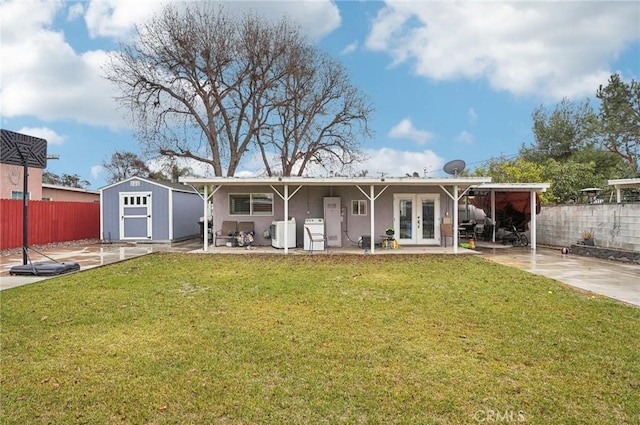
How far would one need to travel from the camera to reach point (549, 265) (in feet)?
30.8

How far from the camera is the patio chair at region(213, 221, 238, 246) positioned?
1295 centimetres

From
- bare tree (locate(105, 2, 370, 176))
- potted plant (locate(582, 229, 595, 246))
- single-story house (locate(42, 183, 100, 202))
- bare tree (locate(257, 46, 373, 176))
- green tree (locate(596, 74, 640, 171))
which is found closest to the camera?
potted plant (locate(582, 229, 595, 246))

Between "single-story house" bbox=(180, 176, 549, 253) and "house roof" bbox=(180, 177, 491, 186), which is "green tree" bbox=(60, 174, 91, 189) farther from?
"house roof" bbox=(180, 177, 491, 186)

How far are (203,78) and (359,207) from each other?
1254cm

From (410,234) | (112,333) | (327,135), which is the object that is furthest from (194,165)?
(112,333)

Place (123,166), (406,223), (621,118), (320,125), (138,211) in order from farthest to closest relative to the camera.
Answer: (123,166)
(320,125)
(621,118)
(138,211)
(406,223)

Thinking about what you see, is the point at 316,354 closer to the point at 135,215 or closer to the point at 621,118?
the point at 135,215

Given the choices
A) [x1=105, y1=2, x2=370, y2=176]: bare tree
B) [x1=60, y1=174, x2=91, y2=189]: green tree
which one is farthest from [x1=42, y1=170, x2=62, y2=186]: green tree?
[x1=105, y1=2, x2=370, y2=176]: bare tree

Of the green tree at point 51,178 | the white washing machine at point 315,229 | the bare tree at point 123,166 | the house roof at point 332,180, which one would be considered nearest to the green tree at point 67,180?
the green tree at point 51,178

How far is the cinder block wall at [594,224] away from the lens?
1050 cm

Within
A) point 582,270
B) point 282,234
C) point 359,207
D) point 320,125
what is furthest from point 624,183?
point 320,125

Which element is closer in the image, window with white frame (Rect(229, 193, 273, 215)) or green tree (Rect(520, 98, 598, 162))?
window with white frame (Rect(229, 193, 273, 215))

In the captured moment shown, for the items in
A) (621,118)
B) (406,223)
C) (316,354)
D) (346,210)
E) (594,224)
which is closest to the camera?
(316,354)

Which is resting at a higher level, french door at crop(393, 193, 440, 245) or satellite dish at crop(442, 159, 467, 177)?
satellite dish at crop(442, 159, 467, 177)
